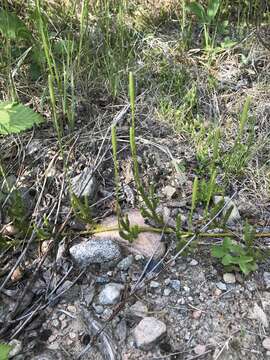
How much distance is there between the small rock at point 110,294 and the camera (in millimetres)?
1527

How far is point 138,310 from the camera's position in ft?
4.96

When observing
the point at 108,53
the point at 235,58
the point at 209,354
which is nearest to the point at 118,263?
the point at 209,354

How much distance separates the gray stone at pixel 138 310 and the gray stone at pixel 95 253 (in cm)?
17

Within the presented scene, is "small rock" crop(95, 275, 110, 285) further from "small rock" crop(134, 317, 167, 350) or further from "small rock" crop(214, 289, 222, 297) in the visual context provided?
"small rock" crop(214, 289, 222, 297)

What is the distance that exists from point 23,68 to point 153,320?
1.32 meters

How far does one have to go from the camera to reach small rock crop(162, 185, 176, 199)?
184cm

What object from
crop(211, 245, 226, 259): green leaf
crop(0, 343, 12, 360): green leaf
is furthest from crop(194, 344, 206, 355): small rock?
crop(0, 343, 12, 360): green leaf

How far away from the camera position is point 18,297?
1538 mm

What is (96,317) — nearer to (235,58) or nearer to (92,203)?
(92,203)

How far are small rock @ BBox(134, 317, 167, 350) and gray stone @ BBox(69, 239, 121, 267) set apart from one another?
0.81 feet

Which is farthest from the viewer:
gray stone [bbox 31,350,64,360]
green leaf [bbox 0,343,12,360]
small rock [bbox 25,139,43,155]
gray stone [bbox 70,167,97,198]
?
small rock [bbox 25,139,43,155]

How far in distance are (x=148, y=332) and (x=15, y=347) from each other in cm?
40

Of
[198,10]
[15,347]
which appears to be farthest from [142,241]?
[198,10]

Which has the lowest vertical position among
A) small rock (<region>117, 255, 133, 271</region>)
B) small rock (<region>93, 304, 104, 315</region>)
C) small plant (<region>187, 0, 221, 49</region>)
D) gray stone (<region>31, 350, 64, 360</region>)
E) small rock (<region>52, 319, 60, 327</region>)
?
gray stone (<region>31, 350, 64, 360</region>)
